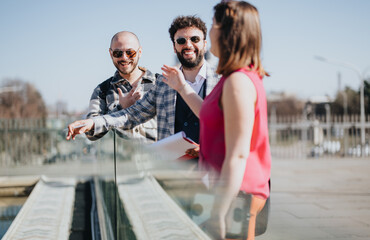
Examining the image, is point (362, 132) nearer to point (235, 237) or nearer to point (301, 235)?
point (301, 235)

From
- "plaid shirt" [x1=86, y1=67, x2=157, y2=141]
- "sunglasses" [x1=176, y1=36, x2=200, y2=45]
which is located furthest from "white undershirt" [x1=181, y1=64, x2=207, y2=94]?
"plaid shirt" [x1=86, y1=67, x2=157, y2=141]

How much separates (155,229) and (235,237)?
2.95 feet

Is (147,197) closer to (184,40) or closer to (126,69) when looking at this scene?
(126,69)

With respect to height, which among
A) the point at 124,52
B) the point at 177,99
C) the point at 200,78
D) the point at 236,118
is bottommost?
the point at 236,118

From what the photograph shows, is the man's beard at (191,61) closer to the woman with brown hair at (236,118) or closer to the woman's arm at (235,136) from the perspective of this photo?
the woman with brown hair at (236,118)

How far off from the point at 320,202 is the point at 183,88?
22.1ft

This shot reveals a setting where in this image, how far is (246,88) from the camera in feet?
4.48

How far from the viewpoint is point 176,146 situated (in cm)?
205

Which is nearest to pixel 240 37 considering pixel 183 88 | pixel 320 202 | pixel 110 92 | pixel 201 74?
pixel 183 88

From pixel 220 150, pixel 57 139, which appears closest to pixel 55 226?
pixel 220 150

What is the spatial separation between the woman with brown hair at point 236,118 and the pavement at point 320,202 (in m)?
0.75

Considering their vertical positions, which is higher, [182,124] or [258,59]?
[258,59]

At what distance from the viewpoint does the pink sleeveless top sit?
4.65ft

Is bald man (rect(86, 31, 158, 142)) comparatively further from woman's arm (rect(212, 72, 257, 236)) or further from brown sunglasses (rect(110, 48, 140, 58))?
woman's arm (rect(212, 72, 257, 236))
